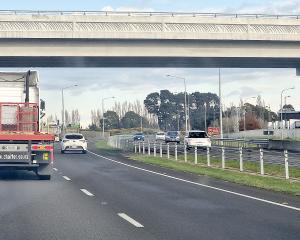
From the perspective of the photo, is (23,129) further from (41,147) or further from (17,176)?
(17,176)

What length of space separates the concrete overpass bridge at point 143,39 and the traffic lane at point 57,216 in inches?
894

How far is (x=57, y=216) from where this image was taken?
1223 cm

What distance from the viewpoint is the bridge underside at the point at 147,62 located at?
1661 inches

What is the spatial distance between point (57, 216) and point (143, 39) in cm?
3023

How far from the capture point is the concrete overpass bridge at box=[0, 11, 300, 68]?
40500 millimetres

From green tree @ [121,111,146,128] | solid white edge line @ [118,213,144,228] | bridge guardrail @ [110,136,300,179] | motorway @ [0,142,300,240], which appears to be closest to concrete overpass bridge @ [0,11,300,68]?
bridge guardrail @ [110,136,300,179]

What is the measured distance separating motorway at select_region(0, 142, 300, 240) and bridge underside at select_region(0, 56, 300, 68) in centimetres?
2188

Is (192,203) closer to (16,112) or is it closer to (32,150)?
(32,150)

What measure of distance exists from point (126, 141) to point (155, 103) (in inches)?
4574

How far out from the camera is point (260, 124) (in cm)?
13662

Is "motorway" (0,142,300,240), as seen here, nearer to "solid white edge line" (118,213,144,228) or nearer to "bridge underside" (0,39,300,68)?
"solid white edge line" (118,213,144,228)

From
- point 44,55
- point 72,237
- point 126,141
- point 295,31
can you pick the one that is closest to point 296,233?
point 72,237

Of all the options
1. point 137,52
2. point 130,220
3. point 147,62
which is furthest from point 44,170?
point 147,62

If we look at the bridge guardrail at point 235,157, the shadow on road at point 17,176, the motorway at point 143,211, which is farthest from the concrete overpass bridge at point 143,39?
the motorway at point 143,211
